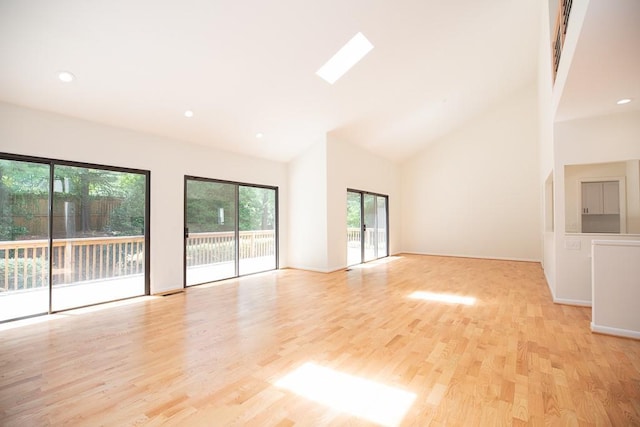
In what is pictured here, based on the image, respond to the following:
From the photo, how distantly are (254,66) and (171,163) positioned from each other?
2204 millimetres

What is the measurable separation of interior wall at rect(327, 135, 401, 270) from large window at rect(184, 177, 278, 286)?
1.40m

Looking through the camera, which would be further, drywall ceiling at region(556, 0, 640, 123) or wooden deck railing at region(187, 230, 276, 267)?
wooden deck railing at region(187, 230, 276, 267)

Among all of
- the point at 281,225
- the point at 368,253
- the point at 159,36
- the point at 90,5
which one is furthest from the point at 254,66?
the point at 368,253

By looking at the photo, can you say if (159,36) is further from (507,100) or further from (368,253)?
(507,100)

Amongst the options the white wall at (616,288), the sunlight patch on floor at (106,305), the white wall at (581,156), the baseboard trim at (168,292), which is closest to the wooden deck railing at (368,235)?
the baseboard trim at (168,292)

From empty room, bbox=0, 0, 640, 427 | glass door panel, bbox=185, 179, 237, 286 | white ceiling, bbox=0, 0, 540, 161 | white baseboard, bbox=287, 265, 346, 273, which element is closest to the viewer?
empty room, bbox=0, 0, 640, 427

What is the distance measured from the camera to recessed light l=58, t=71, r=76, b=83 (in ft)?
10.5

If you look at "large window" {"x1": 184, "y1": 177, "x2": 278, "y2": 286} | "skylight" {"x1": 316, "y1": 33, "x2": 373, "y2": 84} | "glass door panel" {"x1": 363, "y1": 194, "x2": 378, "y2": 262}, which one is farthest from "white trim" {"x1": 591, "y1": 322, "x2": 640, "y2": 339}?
"large window" {"x1": 184, "y1": 177, "x2": 278, "y2": 286}

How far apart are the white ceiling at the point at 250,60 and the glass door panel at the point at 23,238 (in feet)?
2.91

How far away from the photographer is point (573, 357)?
2461 millimetres

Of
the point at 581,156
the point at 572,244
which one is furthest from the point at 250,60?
the point at 572,244

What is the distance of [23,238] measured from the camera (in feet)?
11.5

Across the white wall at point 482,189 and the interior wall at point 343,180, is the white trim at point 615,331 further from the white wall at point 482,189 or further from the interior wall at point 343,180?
the white wall at point 482,189

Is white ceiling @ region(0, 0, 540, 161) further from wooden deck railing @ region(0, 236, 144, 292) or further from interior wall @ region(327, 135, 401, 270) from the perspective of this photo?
wooden deck railing @ region(0, 236, 144, 292)
